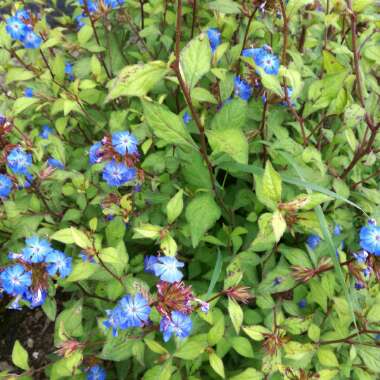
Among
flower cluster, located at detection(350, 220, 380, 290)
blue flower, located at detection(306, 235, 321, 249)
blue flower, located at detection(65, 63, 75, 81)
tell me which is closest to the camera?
flower cluster, located at detection(350, 220, 380, 290)

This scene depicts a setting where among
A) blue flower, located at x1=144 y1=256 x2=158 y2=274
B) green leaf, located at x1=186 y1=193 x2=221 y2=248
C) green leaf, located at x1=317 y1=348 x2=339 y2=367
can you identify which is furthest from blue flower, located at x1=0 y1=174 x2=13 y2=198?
green leaf, located at x1=317 y1=348 x2=339 y2=367

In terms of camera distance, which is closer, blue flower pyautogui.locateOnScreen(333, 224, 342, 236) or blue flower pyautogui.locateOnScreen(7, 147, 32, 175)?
blue flower pyautogui.locateOnScreen(7, 147, 32, 175)

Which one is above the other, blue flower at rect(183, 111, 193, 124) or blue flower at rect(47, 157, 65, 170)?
blue flower at rect(183, 111, 193, 124)

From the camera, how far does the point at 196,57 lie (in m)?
1.40

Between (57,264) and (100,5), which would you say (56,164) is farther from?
(100,5)

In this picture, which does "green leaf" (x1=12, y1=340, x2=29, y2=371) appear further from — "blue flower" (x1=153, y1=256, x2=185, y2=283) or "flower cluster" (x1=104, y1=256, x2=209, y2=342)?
"blue flower" (x1=153, y1=256, x2=185, y2=283)

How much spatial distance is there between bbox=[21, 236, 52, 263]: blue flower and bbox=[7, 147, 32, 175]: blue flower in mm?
344

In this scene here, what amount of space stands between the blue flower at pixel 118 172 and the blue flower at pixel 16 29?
93 cm

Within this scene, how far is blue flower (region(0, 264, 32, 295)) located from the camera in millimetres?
1646

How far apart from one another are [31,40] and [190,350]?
1.65m

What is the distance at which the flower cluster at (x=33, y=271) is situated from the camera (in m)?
1.65

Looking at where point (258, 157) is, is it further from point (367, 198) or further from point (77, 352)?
point (77, 352)

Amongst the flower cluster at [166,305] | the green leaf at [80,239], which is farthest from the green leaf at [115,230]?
the flower cluster at [166,305]

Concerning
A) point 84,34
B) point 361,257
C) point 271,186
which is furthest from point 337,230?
point 84,34
